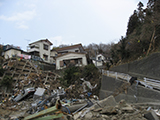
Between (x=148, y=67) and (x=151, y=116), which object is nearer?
(x=151, y=116)

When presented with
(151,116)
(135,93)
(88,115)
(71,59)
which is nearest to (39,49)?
(71,59)

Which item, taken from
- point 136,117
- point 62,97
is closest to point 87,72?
point 62,97

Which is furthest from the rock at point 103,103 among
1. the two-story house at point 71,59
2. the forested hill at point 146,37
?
the two-story house at point 71,59

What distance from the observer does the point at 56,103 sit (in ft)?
11.4

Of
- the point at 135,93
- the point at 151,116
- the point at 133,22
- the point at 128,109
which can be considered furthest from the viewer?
the point at 133,22

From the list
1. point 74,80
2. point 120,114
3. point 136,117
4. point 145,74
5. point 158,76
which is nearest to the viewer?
point 136,117

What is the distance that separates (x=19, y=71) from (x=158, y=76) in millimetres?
15371

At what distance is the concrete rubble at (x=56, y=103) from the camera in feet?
15.1

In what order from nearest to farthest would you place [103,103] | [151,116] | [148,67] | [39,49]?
[151,116] < [103,103] < [148,67] < [39,49]

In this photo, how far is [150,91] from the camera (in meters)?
6.24

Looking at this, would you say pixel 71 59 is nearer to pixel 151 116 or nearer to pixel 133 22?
pixel 133 22

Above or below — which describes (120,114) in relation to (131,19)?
below

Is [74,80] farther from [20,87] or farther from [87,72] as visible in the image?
[20,87]

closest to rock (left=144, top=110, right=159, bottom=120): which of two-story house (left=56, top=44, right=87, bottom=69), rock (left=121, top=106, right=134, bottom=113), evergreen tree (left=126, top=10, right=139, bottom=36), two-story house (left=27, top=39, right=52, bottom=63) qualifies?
rock (left=121, top=106, right=134, bottom=113)
